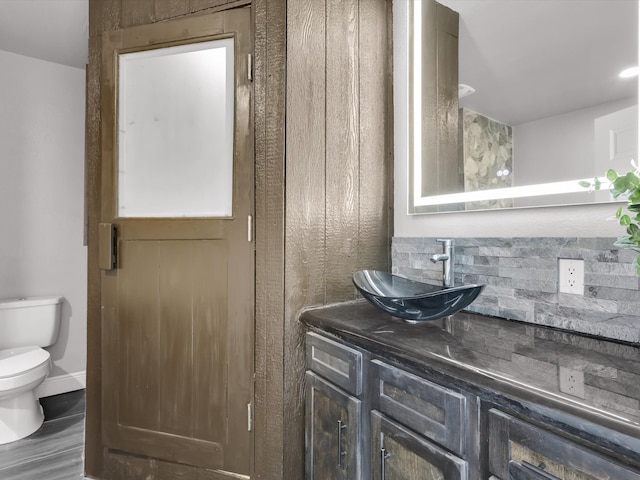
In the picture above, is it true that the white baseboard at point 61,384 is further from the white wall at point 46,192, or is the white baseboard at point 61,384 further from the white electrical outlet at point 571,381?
the white electrical outlet at point 571,381

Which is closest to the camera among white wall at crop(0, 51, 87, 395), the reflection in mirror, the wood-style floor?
the reflection in mirror

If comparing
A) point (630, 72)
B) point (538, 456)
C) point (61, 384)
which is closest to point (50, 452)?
point (61, 384)

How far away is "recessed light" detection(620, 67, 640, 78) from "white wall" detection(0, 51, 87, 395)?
3270 mm

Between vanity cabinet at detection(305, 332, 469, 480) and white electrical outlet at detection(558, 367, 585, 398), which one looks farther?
vanity cabinet at detection(305, 332, 469, 480)

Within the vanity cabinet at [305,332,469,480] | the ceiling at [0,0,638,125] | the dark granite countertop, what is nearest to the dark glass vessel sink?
the dark granite countertop

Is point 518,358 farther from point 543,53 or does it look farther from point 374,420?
point 543,53

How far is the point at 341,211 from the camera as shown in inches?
60.6

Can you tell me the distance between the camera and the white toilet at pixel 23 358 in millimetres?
2045

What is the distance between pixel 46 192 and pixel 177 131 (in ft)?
6.03

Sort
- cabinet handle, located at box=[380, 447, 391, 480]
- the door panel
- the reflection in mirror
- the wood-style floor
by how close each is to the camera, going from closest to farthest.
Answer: cabinet handle, located at box=[380, 447, 391, 480], the reflection in mirror, the door panel, the wood-style floor

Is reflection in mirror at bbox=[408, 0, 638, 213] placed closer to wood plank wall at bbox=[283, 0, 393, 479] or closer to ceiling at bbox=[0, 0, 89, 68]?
wood plank wall at bbox=[283, 0, 393, 479]

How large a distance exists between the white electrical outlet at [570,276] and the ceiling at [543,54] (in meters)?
0.50

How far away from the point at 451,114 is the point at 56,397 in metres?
3.24

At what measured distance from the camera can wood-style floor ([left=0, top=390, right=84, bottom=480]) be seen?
1771 mm
